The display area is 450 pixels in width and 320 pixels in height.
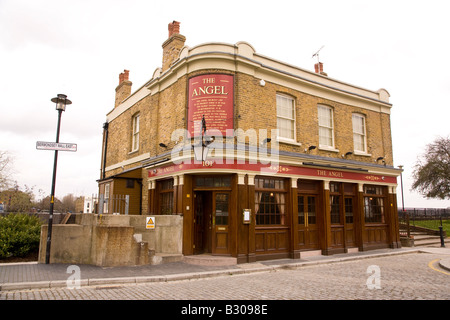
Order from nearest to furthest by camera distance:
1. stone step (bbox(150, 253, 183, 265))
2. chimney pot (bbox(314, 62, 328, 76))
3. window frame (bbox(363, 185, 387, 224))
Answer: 1. stone step (bbox(150, 253, 183, 265))
2. window frame (bbox(363, 185, 387, 224))
3. chimney pot (bbox(314, 62, 328, 76))

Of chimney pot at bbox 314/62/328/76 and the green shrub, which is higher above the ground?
chimney pot at bbox 314/62/328/76

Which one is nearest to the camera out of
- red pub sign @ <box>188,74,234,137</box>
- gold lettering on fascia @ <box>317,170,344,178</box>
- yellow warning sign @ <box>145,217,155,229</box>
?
yellow warning sign @ <box>145,217,155,229</box>

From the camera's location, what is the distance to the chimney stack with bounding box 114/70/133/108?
1891 cm

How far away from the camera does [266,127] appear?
40.5 ft

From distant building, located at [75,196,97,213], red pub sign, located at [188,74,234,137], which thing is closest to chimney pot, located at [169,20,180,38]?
red pub sign, located at [188,74,234,137]

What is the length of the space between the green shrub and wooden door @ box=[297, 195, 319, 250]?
1001cm

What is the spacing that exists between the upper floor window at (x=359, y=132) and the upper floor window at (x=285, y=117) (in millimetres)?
4370

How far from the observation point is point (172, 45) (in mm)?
14211

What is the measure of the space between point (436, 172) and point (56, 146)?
130 ft

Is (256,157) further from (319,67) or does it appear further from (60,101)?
(319,67)

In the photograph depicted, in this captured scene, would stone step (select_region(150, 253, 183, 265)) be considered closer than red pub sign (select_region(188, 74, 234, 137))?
Yes

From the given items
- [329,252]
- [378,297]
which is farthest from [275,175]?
[378,297]

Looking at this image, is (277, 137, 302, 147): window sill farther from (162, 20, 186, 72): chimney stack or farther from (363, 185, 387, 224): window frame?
(162, 20, 186, 72): chimney stack

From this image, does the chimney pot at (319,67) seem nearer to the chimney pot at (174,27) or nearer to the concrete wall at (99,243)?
the chimney pot at (174,27)
